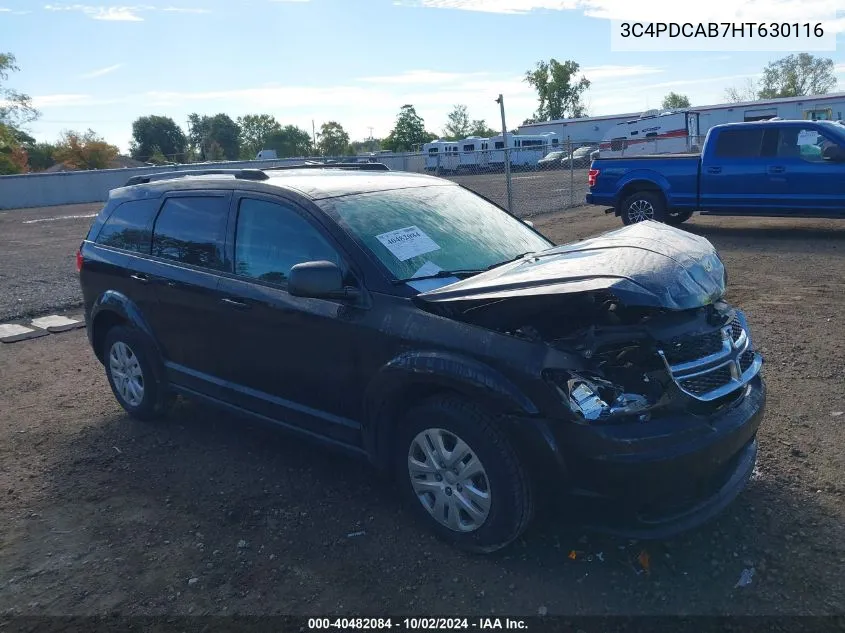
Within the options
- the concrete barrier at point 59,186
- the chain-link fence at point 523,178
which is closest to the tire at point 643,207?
the chain-link fence at point 523,178

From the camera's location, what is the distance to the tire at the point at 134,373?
502 centimetres

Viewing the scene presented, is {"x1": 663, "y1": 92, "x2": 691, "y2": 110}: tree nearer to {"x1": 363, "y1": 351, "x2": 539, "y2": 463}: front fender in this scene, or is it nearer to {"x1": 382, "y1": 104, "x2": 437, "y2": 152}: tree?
{"x1": 382, "y1": 104, "x2": 437, "y2": 152}: tree

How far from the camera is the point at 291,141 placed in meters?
84.3

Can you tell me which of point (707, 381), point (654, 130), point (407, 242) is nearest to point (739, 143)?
point (407, 242)

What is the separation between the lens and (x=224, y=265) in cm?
431

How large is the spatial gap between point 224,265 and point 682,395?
2.77 metres

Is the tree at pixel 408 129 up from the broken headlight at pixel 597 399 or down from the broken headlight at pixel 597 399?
up

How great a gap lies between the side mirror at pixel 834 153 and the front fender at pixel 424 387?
10.2 meters

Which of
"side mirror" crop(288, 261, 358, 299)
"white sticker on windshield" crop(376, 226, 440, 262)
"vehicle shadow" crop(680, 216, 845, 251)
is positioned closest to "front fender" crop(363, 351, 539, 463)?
"side mirror" crop(288, 261, 358, 299)

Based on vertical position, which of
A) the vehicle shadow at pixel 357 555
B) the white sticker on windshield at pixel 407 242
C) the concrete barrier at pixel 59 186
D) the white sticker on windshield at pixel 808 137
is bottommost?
the vehicle shadow at pixel 357 555

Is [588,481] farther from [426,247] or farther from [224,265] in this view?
[224,265]

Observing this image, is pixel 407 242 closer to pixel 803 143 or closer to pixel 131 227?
pixel 131 227

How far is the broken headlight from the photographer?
9.51 feet

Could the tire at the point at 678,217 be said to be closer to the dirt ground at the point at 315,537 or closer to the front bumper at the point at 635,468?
the dirt ground at the point at 315,537
